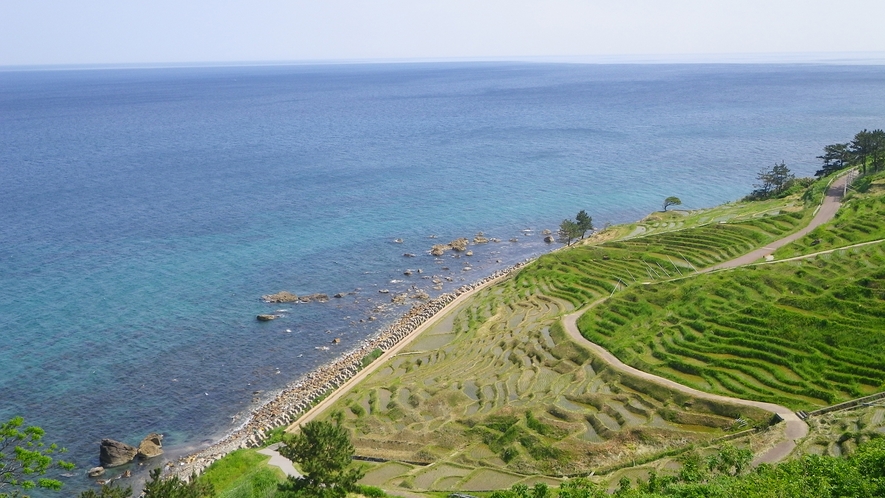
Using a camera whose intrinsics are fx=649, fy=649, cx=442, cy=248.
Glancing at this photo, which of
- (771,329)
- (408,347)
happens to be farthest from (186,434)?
(771,329)

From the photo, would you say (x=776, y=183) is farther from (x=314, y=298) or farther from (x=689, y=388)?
(x=314, y=298)

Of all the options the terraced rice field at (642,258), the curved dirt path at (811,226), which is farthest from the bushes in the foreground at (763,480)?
the curved dirt path at (811,226)

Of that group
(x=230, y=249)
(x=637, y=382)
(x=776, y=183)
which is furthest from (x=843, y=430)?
(x=776, y=183)

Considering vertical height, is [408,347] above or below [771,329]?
below

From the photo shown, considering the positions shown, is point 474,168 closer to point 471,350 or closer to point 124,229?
point 124,229

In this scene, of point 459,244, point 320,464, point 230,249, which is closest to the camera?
point 320,464

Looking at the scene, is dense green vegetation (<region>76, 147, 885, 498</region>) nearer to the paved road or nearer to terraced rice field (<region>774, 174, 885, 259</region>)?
terraced rice field (<region>774, 174, 885, 259</region>)
